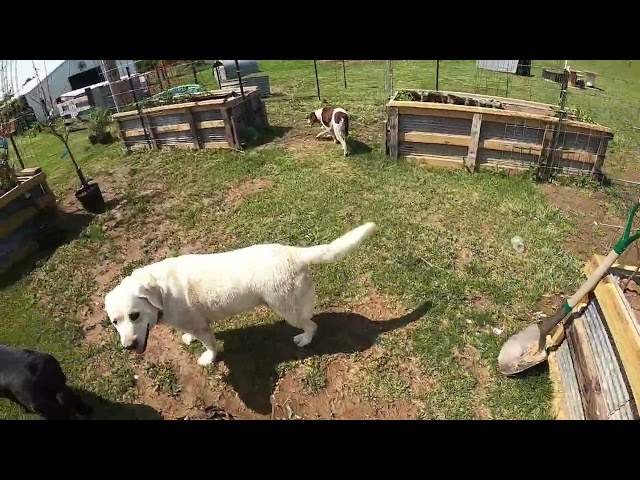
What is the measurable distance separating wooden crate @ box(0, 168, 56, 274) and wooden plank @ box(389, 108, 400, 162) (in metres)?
7.57

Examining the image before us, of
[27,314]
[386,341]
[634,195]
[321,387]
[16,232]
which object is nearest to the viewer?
[321,387]

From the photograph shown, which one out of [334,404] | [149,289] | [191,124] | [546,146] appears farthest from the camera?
[191,124]

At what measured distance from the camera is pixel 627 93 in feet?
56.4

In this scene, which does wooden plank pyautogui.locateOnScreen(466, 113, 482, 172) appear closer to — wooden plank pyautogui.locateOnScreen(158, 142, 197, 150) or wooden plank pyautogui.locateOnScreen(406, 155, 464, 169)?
wooden plank pyautogui.locateOnScreen(406, 155, 464, 169)

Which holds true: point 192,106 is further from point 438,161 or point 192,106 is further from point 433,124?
point 438,161

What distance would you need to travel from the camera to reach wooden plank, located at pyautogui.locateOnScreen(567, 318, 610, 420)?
3671 mm

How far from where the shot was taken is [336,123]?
10.4 meters

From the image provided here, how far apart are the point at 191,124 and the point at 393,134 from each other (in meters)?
5.48

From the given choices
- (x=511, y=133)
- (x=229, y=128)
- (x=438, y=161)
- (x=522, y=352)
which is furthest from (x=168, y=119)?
(x=522, y=352)

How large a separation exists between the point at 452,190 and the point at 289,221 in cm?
354

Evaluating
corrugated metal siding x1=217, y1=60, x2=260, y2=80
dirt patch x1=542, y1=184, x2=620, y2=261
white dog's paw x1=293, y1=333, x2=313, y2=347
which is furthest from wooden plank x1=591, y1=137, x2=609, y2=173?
corrugated metal siding x1=217, y1=60, x2=260, y2=80
